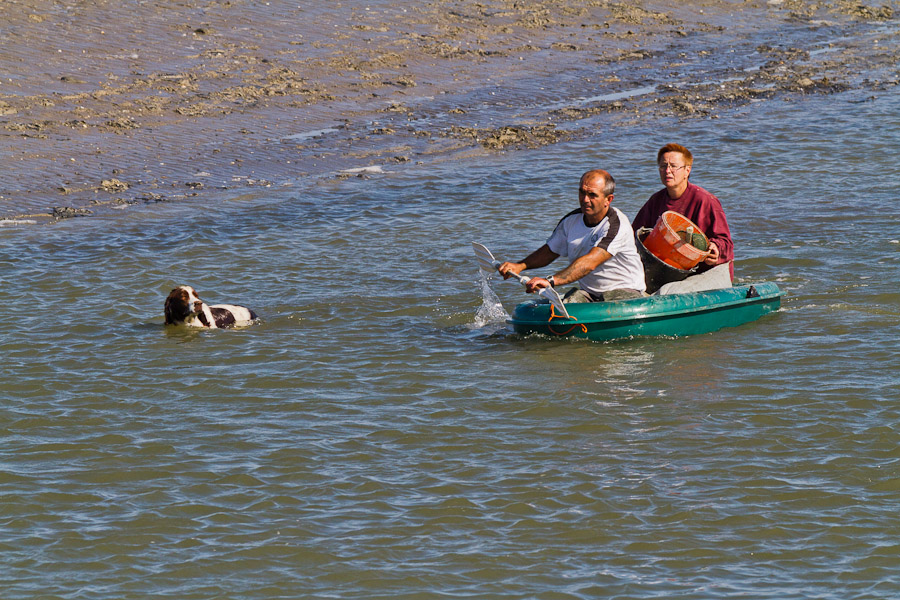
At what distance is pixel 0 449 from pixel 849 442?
525cm

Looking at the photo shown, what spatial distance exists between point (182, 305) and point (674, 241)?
3933 millimetres

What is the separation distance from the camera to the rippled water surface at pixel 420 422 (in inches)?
237

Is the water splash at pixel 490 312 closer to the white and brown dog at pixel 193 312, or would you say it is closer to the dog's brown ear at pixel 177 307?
the white and brown dog at pixel 193 312

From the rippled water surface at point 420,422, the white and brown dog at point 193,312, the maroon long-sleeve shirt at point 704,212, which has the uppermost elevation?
the maroon long-sleeve shirt at point 704,212

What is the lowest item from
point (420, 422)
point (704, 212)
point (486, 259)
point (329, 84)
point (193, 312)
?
point (420, 422)

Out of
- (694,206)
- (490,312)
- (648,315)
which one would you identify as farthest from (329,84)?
(648,315)

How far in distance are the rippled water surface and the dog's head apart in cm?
19

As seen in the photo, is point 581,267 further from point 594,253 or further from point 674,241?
point 674,241

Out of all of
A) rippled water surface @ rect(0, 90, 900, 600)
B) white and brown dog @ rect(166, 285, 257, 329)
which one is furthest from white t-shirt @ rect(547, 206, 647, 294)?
white and brown dog @ rect(166, 285, 257, 329)

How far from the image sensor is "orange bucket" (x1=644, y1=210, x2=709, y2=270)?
9.15 meters

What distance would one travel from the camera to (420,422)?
7.79 meters

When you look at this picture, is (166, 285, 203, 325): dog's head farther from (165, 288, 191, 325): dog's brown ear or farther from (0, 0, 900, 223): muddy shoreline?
(0, 0, 900, 223): muddy shoreline

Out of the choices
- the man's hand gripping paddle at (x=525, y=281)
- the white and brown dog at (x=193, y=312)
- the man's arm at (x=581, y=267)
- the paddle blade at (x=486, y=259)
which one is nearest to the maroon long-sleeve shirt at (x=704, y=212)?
the man's arm at (x=581, y=267)

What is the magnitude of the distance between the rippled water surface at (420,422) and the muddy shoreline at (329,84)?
1707mm
